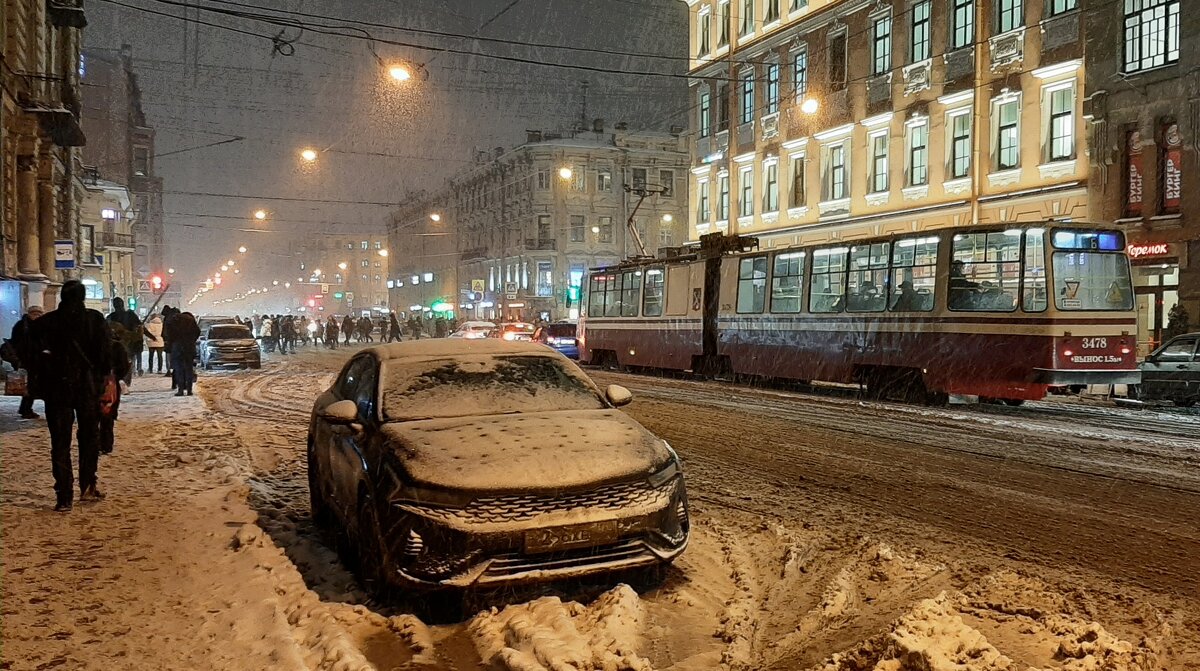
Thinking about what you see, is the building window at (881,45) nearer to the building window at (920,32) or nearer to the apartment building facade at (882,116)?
the apartment building facade at (882,116)

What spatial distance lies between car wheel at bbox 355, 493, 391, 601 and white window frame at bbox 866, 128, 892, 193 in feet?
97.2

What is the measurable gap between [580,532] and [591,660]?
0.90 metres

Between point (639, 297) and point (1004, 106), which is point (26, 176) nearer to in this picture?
point (639, 297)

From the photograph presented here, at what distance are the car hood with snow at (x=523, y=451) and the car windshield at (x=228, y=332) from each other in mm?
27018

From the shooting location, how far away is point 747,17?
40.2m

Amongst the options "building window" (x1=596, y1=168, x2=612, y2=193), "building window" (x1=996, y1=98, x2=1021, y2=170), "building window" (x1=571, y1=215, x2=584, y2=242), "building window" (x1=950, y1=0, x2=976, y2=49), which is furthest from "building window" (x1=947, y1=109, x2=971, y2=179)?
"building window" (x1=596, y1=168, x2=612, y2=193)

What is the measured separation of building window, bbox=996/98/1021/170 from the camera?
90.0 ft

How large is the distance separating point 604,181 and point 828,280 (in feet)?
171

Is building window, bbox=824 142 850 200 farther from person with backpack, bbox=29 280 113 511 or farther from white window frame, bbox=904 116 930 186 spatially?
person with backpack, bbox=29 280 113 511

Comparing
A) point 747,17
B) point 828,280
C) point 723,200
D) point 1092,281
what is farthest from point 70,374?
point 747,17

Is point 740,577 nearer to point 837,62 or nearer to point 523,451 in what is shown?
point 523,451

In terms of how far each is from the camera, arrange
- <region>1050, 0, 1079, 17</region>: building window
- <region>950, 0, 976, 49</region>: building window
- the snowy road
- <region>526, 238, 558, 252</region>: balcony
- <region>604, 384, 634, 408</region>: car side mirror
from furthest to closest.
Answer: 1. <region>526, 238, 558, 252</region>: balcony
2. <region>950, 0, 976, 49</region>: building window
3. <region>1050, 0, 1079, 17</region>: building window
4. <region>604, 384, 634, 408</region>: car side mirror
5. the snowy road

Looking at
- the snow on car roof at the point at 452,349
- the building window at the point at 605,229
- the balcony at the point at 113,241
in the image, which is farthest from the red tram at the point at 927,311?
the balcony at the point at 113,241

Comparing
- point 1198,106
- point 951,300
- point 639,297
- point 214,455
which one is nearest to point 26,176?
point 639,297
